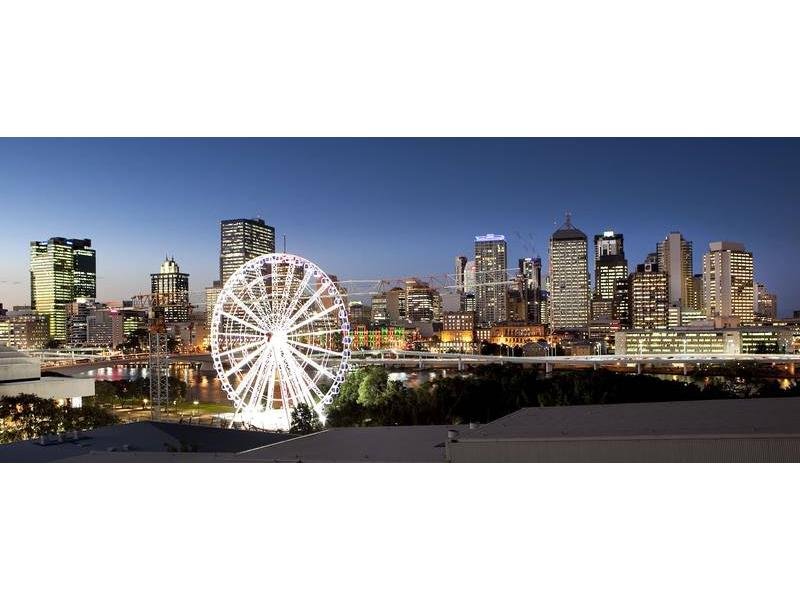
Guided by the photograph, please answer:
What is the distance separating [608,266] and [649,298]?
1001 cm

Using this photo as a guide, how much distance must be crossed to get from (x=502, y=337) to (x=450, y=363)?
715 inches

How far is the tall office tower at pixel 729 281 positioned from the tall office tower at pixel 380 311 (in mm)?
24984

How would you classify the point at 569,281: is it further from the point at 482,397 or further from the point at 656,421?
the point at 656,421

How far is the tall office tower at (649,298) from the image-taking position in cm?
5791

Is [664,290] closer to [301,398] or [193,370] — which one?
[193,370]

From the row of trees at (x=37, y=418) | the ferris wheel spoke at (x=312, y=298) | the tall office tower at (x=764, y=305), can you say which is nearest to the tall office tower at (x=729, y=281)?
the tall office tower at (x=764, y=305)

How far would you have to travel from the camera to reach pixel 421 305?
6769 cm

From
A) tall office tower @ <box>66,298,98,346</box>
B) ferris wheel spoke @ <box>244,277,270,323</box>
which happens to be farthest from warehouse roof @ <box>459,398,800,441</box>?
tall office tower @ <box>66,298,98,346</box>

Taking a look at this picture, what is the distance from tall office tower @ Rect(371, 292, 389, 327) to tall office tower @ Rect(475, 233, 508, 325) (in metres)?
8.05

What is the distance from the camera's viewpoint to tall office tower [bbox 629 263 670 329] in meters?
57.9

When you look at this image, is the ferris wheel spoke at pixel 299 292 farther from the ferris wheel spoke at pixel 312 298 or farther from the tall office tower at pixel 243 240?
the tall office tower at pixel 243 240

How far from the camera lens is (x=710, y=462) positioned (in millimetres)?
7859

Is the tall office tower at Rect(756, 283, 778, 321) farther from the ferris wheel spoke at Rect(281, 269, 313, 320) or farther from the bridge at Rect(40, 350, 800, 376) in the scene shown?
the ferris wheel spoke at Rect(281, 269, 313, 320)

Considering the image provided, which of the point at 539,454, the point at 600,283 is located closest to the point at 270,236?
the point at 539,454
